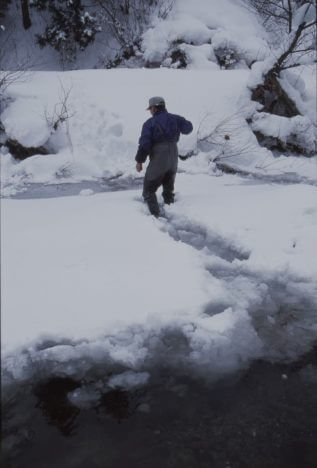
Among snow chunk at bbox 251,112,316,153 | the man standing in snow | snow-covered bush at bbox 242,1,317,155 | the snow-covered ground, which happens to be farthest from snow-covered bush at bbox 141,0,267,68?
the snow-covered ground

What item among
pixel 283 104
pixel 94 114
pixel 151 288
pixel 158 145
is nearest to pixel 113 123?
pixel 94 114

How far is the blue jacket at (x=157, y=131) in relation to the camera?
550 centimetres

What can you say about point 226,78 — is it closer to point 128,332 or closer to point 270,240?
point 270,240

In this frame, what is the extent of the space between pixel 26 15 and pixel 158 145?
60.3 feet

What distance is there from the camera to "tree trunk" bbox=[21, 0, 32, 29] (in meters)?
19.7

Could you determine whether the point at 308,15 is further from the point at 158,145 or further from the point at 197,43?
the point at 158,145

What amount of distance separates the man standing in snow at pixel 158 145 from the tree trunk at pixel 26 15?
706 inches

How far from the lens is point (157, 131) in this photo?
5.54 metres

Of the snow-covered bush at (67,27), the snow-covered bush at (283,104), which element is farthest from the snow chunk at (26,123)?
the snow-covered bush at (67,27)

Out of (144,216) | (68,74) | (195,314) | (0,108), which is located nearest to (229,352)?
(195,314)

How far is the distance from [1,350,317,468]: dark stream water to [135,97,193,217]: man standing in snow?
3246 mm

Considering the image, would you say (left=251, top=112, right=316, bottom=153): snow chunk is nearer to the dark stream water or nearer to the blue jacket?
the blue jacket

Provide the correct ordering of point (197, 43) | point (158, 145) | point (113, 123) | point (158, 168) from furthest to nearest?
point (197, 43), point (113, 123), point (158, 168), point (158, 145)

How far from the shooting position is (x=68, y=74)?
10828 mm
